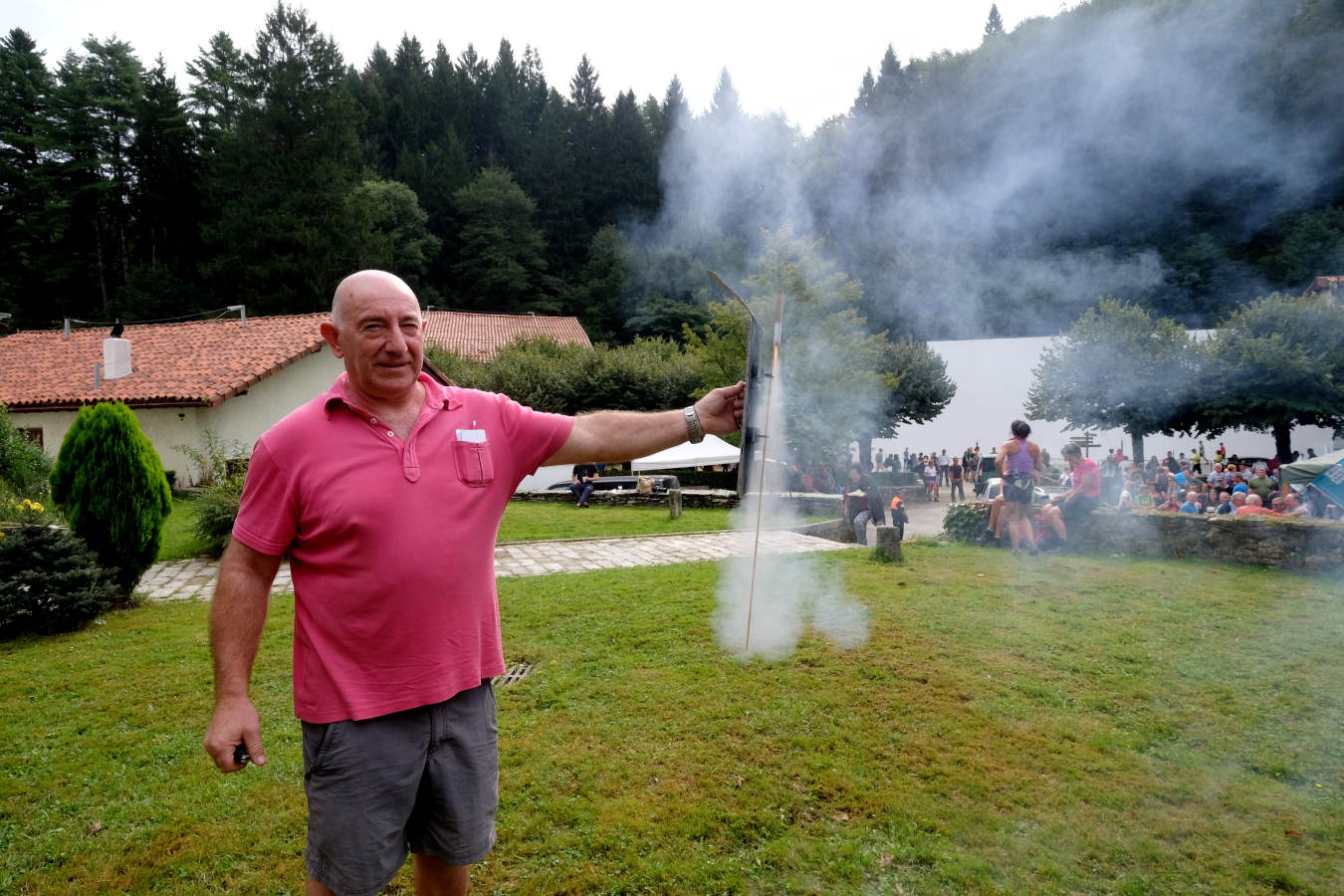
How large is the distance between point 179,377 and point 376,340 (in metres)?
21.3

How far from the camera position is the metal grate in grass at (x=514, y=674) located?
4.90 metres

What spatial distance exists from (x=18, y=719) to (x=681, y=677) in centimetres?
413

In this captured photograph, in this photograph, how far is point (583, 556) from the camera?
33.2 ft

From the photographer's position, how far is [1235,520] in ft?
27.8

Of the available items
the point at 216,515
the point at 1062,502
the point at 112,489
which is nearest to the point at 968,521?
the point at 1062,502

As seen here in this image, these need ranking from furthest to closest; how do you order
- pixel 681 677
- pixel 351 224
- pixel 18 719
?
pixel 351 224
pixel 681 677
pixel 18 719

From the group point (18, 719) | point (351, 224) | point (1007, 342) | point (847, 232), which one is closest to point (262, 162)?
point (351, 224)

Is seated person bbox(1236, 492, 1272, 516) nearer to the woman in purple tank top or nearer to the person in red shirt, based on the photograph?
the person in red shirt

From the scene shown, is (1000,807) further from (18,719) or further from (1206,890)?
(18,719)

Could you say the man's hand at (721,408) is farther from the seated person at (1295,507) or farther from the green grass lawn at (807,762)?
the seated person at (1295,507)

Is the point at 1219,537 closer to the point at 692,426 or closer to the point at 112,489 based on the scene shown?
the point at 692,426

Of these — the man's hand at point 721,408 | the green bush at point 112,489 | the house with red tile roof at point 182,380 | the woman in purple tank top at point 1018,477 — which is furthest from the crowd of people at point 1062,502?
the house with red tile roof at point 182,380

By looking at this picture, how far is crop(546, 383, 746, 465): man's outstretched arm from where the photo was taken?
89.4 inches

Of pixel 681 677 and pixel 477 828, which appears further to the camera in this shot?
pixel 681 677
